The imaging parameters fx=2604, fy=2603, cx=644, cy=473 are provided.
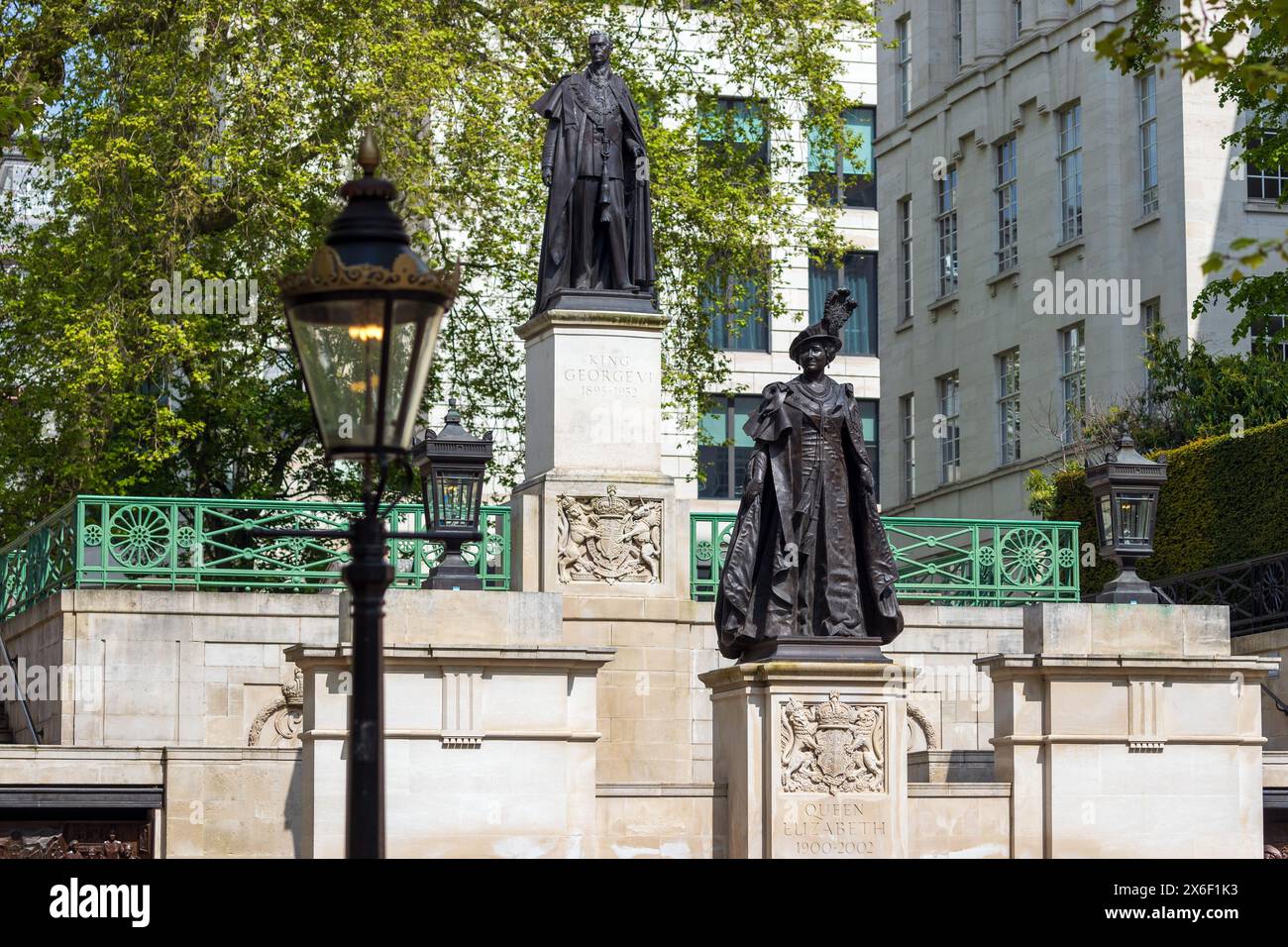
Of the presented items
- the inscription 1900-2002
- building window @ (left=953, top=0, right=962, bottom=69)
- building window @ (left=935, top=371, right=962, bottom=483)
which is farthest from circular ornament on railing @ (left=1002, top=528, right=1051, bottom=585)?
building window @ (left=953, top=0, right=962, bottom=69)

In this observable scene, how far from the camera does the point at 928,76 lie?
5588 cm

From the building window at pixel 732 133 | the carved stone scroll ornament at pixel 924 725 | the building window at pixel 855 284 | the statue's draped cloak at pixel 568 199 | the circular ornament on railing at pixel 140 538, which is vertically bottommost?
the carved stone scroll ornament at pixel 924 725

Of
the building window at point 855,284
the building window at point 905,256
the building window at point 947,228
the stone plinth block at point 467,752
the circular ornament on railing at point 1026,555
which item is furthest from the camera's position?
the building window at point 855,284

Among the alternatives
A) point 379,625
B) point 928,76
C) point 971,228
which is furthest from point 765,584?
point 928,76

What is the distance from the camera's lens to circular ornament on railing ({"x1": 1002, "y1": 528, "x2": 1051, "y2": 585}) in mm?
26578

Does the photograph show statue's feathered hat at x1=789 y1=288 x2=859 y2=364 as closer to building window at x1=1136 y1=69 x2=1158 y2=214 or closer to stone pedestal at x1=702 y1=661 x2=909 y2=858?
stone pedestal at x1=702 y1=661 x2=909 y2=858

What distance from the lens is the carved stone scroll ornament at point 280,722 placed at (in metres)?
24.0

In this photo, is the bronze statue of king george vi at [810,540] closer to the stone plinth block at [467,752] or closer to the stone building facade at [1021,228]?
the stone plinth block at [467,752]

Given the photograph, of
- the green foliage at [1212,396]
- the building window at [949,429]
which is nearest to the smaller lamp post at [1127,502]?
the green foliage at [1212,396]

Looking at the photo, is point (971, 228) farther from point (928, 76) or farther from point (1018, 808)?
point (1018, 808)

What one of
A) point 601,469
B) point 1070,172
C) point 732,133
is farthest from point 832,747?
point 1070,172

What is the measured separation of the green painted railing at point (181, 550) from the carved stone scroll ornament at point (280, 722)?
1.18 metres

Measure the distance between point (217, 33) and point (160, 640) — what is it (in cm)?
1063

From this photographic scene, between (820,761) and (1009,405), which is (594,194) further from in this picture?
(1009,405)
